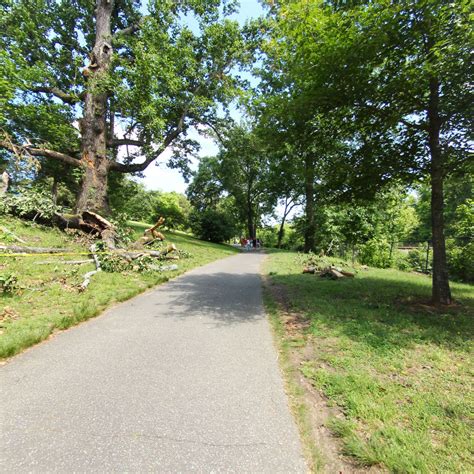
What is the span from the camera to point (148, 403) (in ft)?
8.99

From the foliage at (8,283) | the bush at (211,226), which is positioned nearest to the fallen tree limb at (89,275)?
the foliage at (8,283)

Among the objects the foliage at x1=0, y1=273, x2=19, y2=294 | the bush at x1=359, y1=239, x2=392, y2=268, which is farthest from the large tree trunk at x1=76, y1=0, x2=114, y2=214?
the bush at x1=359, y1=239, x2=392, y2=268

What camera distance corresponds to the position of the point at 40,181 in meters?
20.6

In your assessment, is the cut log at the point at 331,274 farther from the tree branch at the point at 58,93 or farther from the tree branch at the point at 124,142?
the tree branch at the point at 58,93

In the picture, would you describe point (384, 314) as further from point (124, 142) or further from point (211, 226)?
point (211, 226)

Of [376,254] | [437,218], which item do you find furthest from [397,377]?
[376,254]

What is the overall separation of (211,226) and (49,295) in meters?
22.7

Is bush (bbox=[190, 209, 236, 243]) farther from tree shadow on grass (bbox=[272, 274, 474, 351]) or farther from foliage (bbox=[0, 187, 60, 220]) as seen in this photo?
tree shadow on grass (bbox=[272, 274, 474, 351])

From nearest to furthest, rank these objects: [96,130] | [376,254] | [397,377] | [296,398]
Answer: [296,398] → [397,377] → [96,130] → [376,254]

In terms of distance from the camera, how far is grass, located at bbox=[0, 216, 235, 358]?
13.4 ft

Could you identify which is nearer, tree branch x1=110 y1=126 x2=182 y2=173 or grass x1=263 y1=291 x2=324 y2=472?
grass x1=263 y1=291 x2=324 y2=472

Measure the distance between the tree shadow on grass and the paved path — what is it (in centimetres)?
162

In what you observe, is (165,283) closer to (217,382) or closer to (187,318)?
(187,318)

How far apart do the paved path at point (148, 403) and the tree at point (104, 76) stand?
429 inches
